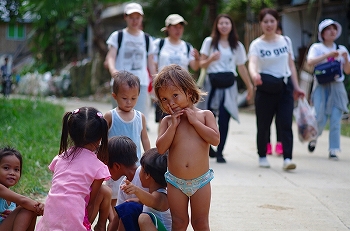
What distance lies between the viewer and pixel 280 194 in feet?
18.2

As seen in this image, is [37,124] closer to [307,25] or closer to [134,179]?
[134,179]

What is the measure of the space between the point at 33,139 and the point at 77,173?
4.71m

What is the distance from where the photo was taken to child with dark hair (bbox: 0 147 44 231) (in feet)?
11.6

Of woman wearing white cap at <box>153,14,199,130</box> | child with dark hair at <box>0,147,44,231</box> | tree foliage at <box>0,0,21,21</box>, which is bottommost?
child with dark hair at <box>0,147,44,231</box>

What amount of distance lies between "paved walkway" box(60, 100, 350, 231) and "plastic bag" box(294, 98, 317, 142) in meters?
0.32

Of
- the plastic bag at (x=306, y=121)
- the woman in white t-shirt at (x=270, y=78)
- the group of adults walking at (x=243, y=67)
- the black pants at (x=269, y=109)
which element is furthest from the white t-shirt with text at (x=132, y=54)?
the plastic bag at (x=306, y=121)

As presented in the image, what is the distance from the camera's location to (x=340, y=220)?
15.2 feet

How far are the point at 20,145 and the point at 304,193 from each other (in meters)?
3.46

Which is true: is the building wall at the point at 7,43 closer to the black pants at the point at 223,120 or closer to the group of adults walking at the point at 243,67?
the group of adults walking at the point at 243,67

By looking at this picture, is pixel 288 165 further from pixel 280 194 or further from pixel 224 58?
pixel 224 58

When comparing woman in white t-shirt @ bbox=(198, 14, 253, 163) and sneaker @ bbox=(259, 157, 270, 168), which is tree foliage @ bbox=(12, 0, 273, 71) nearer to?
woman in white t-shirt @ bbox=(198, 14, 253, 163)

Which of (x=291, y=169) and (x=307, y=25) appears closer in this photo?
(x=291, y=169)

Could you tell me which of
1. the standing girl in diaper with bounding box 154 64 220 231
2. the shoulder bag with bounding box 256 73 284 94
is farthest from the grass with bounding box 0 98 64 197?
the shoulder bag with bounding box 256 73 284 94

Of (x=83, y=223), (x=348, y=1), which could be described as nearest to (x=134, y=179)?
(x=83, y=223)
